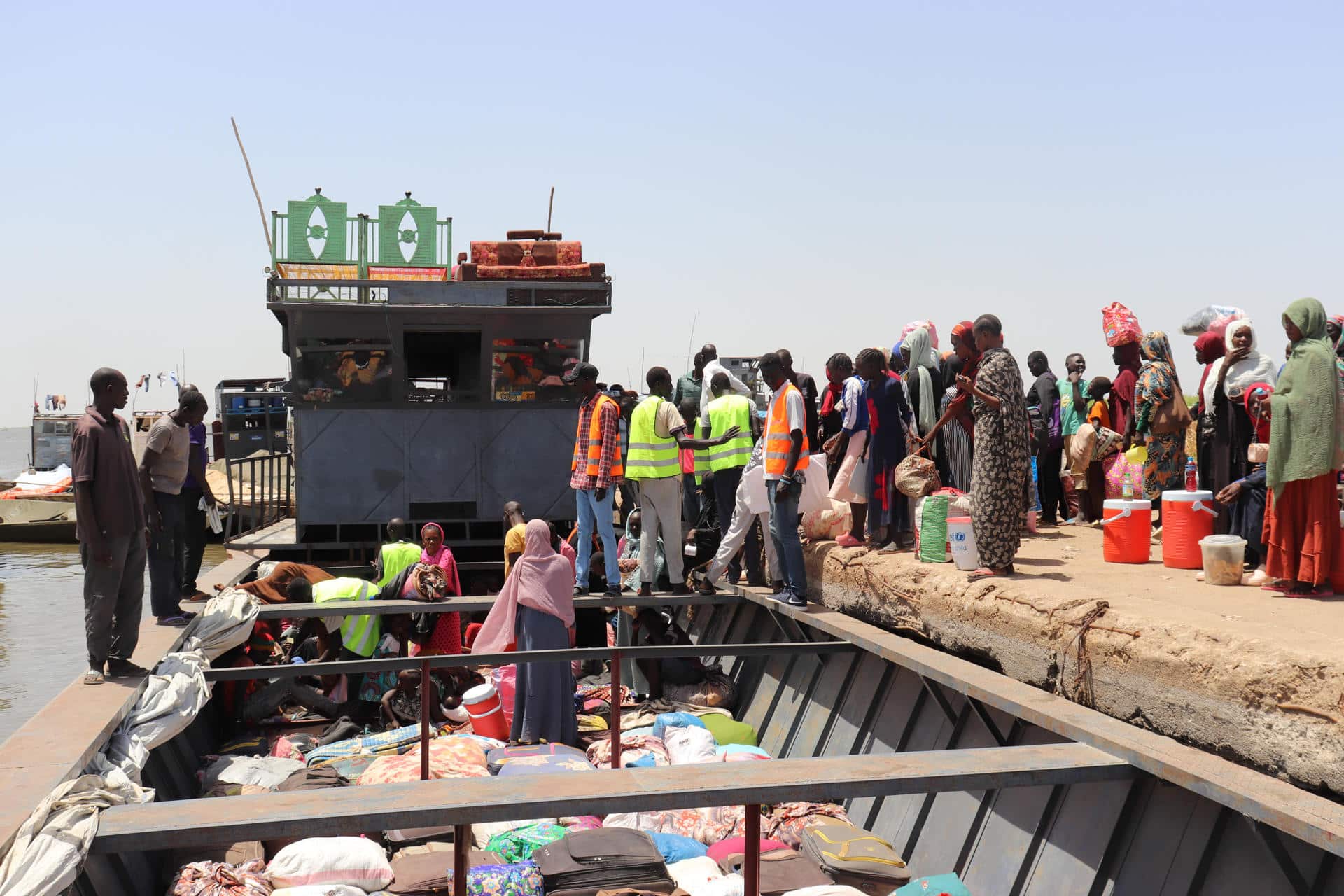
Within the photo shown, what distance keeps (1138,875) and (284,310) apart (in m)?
9.53

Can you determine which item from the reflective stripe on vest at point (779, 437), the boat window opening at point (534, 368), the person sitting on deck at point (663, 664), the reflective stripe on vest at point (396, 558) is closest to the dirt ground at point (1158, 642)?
the reflective stripe on vest at point (779, 437)

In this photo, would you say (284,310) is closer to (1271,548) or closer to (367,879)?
(367,879)

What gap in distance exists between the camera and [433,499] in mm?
11852

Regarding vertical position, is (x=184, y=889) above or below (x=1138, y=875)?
below

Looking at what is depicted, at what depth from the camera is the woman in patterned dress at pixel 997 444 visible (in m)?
6.07

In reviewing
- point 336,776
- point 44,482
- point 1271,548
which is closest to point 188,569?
point 336,776

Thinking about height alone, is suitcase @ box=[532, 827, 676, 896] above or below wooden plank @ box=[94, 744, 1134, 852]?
below

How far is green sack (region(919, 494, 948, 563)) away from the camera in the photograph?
7.06 meters

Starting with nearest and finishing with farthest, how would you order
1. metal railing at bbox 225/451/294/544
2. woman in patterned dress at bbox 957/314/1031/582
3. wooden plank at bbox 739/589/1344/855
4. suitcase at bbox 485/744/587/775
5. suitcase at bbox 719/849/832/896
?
wooden plank at bbox 739/589/1344/855 → suitcase at bbox 719/849/832/896 → woman in patterned dress at bbox 957/314/1031/582 → suitcase at bbox 485/744/587/775 → metal railing at bbox 225/451/294/544

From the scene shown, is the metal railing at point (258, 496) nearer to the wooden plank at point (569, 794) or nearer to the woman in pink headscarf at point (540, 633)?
the woman in pink headscarf at point (540, 633)

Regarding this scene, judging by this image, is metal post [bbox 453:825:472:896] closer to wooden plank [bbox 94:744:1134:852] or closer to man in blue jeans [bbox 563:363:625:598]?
wooden plank [bbox 94:744:1134:852]

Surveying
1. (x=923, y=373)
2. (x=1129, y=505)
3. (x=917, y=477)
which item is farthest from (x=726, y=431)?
(x=1129, y=505)

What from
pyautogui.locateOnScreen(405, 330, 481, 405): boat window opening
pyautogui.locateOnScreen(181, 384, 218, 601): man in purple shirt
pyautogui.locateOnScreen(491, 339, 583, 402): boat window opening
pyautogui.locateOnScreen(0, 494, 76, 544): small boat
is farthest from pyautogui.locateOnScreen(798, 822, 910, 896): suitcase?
pyautogui.locateOnScreen(0, 494, 76, 544): small boat

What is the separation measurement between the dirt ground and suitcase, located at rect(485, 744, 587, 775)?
88.0 inches
